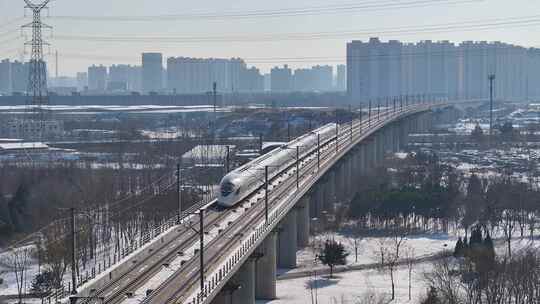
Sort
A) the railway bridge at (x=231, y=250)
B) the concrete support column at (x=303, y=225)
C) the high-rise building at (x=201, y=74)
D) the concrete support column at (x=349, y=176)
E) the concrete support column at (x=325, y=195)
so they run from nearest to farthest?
the railway bridge at (x=231, y=250), the concrete support column at (x=303, y=225), the concrete support column at (x=325, y=195), the concrete support column at (x=349, y=176), the high-rise building at (x=201, y=74)

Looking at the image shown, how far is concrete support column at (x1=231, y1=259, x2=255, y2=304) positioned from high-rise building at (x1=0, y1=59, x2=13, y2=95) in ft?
365

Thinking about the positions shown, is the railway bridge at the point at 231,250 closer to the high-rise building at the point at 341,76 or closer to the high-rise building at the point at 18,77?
the high-rise building at the point at 18,77

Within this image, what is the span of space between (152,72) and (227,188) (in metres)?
114

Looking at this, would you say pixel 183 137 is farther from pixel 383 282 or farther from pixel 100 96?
pixel 100 96

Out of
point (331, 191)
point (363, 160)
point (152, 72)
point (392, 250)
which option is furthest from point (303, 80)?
point (392, 250)

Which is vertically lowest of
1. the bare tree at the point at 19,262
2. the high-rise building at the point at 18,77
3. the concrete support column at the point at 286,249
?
the bare tree at the point at 19,262

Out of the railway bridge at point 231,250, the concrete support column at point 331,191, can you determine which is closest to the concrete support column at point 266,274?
the railway bridge at point 231,250

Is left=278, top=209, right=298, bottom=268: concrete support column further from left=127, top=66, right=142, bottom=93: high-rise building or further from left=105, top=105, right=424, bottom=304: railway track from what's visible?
left=127, top=66, right=142, bottom=93: high-rise building

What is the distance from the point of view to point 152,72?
438 ft

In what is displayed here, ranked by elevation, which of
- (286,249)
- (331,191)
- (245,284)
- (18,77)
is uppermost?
(18,77)

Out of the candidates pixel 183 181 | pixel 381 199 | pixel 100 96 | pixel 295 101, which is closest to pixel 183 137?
pixel 183 181

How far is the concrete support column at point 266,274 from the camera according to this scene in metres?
19.9

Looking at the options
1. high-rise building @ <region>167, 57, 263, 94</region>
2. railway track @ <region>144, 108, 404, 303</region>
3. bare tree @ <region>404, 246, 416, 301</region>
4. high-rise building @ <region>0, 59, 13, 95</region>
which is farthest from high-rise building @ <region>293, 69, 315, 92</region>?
bare tree @ <region>404, 246, 416, 301</region>

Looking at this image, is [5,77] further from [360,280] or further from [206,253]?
[206,253]
